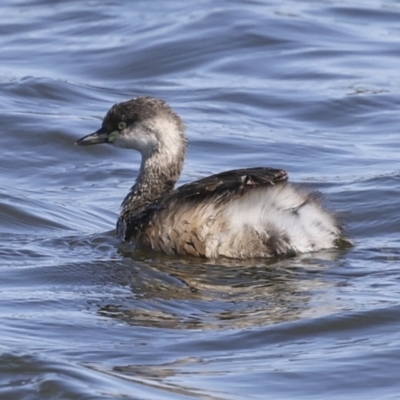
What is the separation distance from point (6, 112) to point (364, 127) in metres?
2.94

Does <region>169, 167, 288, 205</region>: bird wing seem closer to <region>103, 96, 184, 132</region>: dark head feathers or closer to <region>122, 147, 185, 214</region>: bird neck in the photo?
<region>122, 147, 185, 214</region>: bird neck

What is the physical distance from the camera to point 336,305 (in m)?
6.54

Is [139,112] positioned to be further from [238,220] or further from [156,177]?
[238,220]

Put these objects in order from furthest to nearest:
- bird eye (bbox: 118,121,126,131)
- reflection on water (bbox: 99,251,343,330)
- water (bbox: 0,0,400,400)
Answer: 1. bird eye (bbox: 118,121,126,131)
2. reflection on water (bbox: 99,251,343,330)
3. water (bbox: 0,0,400,400)

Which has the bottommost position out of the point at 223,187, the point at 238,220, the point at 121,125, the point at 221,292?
the point at 221,292

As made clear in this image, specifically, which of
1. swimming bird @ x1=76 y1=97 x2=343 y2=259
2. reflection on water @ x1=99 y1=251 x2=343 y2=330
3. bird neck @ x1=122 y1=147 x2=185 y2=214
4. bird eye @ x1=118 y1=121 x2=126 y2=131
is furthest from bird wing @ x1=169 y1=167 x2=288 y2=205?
bird eye @ x1=118 y1=121 x2=126 y2=131

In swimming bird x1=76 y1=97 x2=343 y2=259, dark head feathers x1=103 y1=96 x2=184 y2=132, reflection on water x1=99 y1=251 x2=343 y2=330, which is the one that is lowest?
reflection on water x1=99 y1=251 x2=343 y2=330

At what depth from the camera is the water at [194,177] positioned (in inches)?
223

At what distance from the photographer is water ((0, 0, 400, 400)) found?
Result: 567 cm

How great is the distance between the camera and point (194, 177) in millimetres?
9781

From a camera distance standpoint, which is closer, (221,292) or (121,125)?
(221,292)

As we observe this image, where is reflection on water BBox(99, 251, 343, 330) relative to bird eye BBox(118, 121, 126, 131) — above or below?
below

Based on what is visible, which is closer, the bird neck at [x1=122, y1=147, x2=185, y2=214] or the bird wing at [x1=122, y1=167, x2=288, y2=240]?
A: the bird wing at [x1=122, y1=167, x2=288, y2=240]

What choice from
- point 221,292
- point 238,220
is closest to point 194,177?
point 238,220
